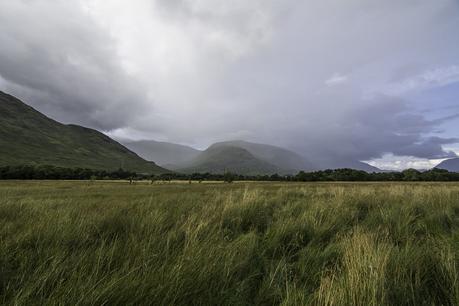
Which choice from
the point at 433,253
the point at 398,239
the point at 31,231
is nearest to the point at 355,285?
the point at 433,253

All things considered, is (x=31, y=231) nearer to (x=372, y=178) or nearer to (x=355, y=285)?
(x=355, y=285)

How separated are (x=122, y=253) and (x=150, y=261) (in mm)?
497

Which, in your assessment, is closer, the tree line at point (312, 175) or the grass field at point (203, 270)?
the grass field at point (203, 270)

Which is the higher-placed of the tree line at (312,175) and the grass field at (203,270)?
the tree line at (312,175)

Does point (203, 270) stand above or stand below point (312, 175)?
below

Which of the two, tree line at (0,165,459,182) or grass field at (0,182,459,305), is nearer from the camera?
grass field at (0,182,459,305)

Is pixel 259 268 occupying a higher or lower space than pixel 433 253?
lower

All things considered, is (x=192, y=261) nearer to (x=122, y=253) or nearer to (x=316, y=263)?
(x=122, y=253)

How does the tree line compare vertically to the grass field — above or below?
above

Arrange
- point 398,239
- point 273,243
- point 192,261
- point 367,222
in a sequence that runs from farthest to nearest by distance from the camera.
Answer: point 367,222 → point 398,239 → point 273,243 → point 192,261

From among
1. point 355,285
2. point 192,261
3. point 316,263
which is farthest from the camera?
point 316,263

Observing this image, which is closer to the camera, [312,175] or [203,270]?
[203,270]

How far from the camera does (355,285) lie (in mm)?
2527

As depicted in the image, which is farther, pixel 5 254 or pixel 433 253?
pixel 433 253
